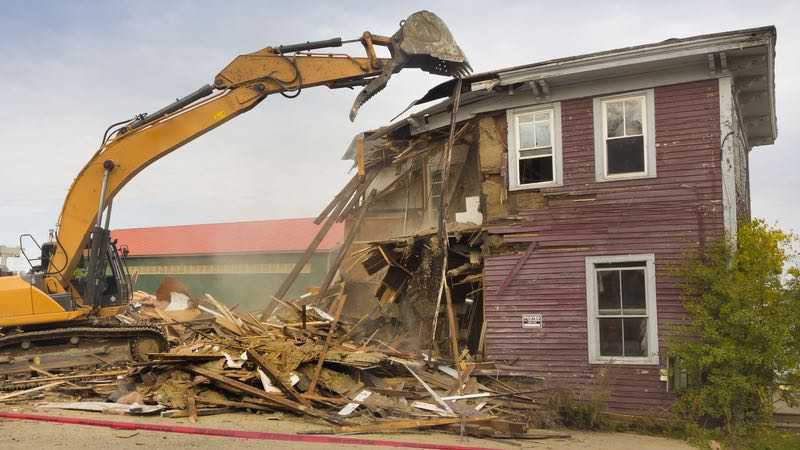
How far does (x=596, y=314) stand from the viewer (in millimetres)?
13492

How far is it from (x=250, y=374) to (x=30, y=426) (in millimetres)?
3279

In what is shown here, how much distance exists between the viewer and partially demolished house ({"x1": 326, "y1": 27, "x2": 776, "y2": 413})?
12.9 meters

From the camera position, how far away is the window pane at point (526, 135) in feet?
47.0

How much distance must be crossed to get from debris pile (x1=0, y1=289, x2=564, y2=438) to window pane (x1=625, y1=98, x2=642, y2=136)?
15.9ft

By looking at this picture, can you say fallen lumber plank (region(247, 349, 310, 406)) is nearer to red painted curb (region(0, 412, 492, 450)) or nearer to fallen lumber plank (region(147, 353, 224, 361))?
fallen lumber plank (region(147, 353, 224, 361))

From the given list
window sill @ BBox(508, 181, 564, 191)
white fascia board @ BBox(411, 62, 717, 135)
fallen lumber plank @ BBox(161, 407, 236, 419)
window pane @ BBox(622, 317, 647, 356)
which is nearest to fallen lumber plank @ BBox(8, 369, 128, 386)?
fallen lumber plank @ BBox(161, 407, 236, 419)

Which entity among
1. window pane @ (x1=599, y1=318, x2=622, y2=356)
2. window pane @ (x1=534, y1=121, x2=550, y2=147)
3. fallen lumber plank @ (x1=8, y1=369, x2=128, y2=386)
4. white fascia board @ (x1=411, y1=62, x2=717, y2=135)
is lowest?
fallen lumber plank @ (x1=8, y1=369, x2=128, y2=386)

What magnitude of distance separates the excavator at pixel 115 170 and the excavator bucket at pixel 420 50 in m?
0.02

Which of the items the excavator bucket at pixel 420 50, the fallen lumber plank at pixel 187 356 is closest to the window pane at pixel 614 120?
the excavator bucket at pixel 420 50

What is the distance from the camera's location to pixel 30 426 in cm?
Result: 1062

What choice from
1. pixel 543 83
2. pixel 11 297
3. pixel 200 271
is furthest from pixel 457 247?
pixel 200 271

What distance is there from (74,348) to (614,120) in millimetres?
10356

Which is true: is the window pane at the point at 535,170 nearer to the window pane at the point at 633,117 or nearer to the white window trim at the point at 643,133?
the white window trim at the point at 643,133

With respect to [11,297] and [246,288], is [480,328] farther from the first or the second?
[246,288]
